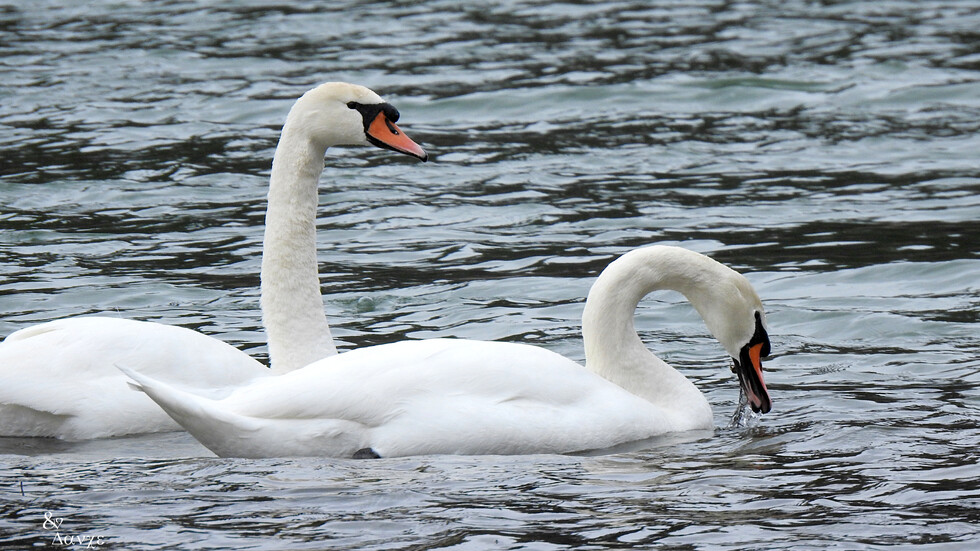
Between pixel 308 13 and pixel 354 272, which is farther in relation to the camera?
pixel 308 13

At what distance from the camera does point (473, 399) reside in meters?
6.67

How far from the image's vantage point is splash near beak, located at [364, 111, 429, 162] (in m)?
8.03

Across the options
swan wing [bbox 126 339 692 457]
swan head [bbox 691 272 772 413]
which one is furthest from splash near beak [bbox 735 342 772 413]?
swan wing [bbox 126 339 692 457]

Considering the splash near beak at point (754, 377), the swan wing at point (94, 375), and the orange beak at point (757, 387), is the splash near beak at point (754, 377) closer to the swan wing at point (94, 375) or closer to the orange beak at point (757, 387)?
the orange beak at point (757, 387)

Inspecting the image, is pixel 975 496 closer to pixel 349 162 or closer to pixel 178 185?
pixel 178 185

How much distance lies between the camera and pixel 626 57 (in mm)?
17531

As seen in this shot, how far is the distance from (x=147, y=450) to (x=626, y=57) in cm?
1145

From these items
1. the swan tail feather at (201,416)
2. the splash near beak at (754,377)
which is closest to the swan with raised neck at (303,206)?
the swan tail feather at (201,416)

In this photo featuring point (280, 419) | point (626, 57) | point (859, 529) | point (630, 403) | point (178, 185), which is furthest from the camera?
point (626, 57)

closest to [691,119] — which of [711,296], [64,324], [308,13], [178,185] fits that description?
[178,185]

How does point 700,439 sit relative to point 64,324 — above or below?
below

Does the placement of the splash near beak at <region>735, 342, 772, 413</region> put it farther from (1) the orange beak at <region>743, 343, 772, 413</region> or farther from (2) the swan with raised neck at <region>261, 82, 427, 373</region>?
(2) the swan with raised neck at <region>261, 82, 427, 373</region>

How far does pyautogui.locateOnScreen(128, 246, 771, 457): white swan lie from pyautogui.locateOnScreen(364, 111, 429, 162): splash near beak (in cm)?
126

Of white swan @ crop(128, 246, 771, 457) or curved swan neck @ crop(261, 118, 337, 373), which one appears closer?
white swan @ crop(128, 246, 771, 457)
